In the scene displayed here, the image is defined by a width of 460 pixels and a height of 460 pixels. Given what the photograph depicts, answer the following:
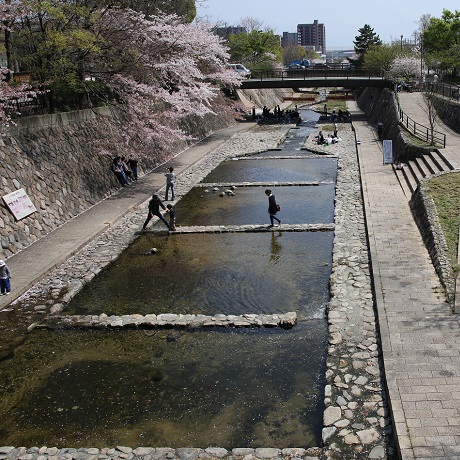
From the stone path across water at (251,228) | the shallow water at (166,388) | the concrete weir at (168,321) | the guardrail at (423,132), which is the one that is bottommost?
the shallow water at (166,388)

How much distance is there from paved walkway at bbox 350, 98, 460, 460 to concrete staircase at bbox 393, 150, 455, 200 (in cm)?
548

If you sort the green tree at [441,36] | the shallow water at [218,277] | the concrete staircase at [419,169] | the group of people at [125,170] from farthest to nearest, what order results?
1. the green tree at [441,36]
2. the group of people at [125,170]
3. the concrete staircase at [419,169]
4. the shallow water at [218,277]

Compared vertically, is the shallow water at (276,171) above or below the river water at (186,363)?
above

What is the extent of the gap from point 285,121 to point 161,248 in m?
41.6

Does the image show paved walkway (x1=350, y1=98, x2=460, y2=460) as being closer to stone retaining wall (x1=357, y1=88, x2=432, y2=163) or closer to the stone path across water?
the stone path across water

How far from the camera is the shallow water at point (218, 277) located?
→ 13.0 meters

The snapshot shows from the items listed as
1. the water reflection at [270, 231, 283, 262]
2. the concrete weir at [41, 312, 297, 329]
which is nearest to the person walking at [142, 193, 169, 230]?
the water reflection at [270, 231, 283, 262]

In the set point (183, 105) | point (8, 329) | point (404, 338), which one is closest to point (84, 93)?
point (183, 105)

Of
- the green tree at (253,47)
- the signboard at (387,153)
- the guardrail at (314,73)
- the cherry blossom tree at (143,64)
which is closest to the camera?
the cherry blossom tree at (143,64)

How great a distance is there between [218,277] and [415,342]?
20.3 feet

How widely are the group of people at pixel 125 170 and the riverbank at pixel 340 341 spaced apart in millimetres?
4103

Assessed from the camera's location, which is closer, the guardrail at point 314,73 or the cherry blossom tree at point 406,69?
the cherry blossom tree at point 406,69

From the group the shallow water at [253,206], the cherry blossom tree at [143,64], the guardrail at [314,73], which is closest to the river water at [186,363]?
the shallow water at [253,206]

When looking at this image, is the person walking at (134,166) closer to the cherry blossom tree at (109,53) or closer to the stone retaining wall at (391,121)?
the cherry blossom tree at (109,53)
